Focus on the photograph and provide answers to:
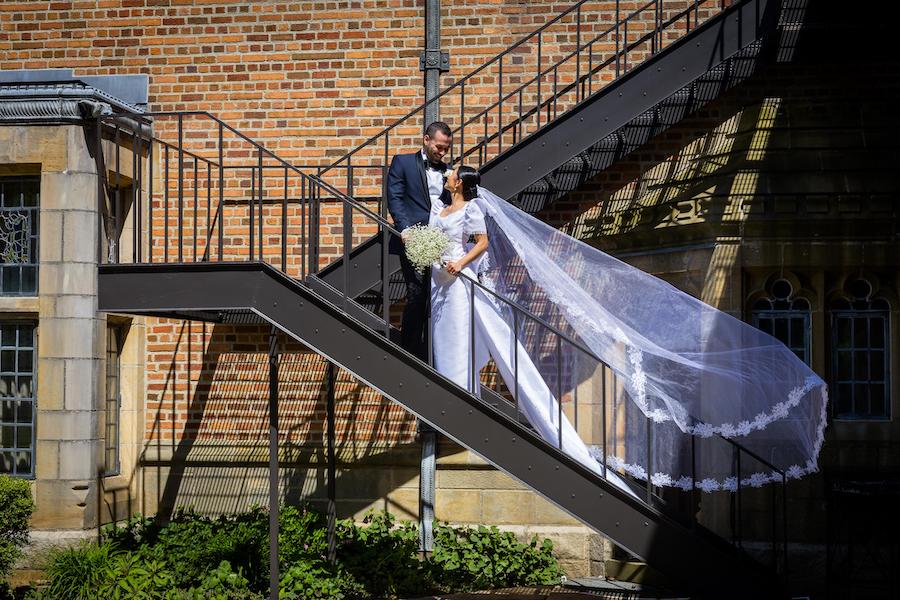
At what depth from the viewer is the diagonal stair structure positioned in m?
6.52

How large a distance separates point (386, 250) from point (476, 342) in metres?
0.84

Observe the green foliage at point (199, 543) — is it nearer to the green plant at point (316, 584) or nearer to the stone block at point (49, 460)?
the green plant at point (316, 584)

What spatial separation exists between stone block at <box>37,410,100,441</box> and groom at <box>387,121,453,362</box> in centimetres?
280

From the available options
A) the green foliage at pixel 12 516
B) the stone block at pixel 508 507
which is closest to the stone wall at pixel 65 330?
the green foliage at pixel 12 516

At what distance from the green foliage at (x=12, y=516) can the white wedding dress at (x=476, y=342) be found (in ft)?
10.6

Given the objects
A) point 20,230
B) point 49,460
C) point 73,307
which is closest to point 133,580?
point 49,460

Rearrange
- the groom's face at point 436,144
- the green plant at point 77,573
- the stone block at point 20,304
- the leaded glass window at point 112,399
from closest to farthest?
the groom's face at point 436,144
the green plant at point 77,573
the stone block at point 20,304
the leaded glass window at point 112,399

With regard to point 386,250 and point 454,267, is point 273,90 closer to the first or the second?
point 386,250

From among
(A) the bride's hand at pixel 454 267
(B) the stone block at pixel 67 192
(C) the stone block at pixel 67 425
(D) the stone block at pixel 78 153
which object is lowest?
(C) the stone block at pixel 67 425

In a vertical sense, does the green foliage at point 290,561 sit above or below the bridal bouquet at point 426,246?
below

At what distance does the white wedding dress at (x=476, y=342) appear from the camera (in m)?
6.69

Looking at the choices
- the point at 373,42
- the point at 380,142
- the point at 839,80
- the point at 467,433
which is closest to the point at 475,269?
the point at 467,433

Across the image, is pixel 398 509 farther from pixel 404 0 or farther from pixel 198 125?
pixel 404 0

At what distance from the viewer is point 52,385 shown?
26.9ft
